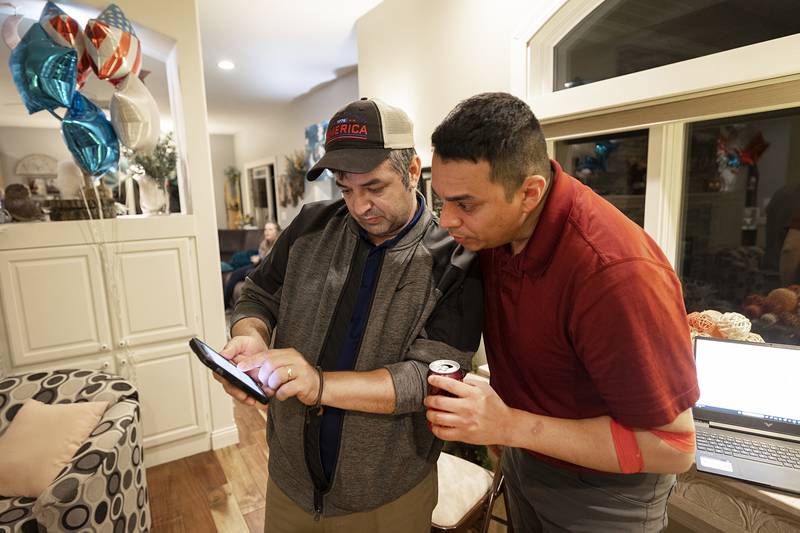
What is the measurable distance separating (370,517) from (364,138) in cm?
91

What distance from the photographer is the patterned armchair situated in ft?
5.51

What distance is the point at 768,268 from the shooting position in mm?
1729

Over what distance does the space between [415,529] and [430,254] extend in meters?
0.71

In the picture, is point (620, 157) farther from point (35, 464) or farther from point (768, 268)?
point (35, 464)

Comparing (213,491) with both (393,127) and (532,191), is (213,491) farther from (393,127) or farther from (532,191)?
(532,191)

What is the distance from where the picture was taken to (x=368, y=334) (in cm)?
103

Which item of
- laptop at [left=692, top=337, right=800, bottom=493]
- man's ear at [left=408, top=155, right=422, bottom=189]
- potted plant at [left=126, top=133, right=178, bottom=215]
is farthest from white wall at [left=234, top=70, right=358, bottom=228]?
laptop at [left=692, top=337, right=800, bottom=493]

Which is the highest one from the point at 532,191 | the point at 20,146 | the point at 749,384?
the point at 20,146

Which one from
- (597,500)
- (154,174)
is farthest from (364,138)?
(154,174)

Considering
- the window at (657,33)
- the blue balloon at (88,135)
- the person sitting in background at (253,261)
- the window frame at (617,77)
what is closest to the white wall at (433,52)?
the window frame at (617,77)

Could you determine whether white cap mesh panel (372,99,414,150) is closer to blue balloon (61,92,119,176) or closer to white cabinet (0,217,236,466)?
blue balloon (61,92,119,176)

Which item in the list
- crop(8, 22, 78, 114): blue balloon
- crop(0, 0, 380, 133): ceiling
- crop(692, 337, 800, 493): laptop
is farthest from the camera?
crop(0, 0, 380, 133): ceiling

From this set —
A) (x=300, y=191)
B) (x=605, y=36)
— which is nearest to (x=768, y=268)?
(x=605, y=36)

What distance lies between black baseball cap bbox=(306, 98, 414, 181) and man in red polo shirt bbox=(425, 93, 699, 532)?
148mm
